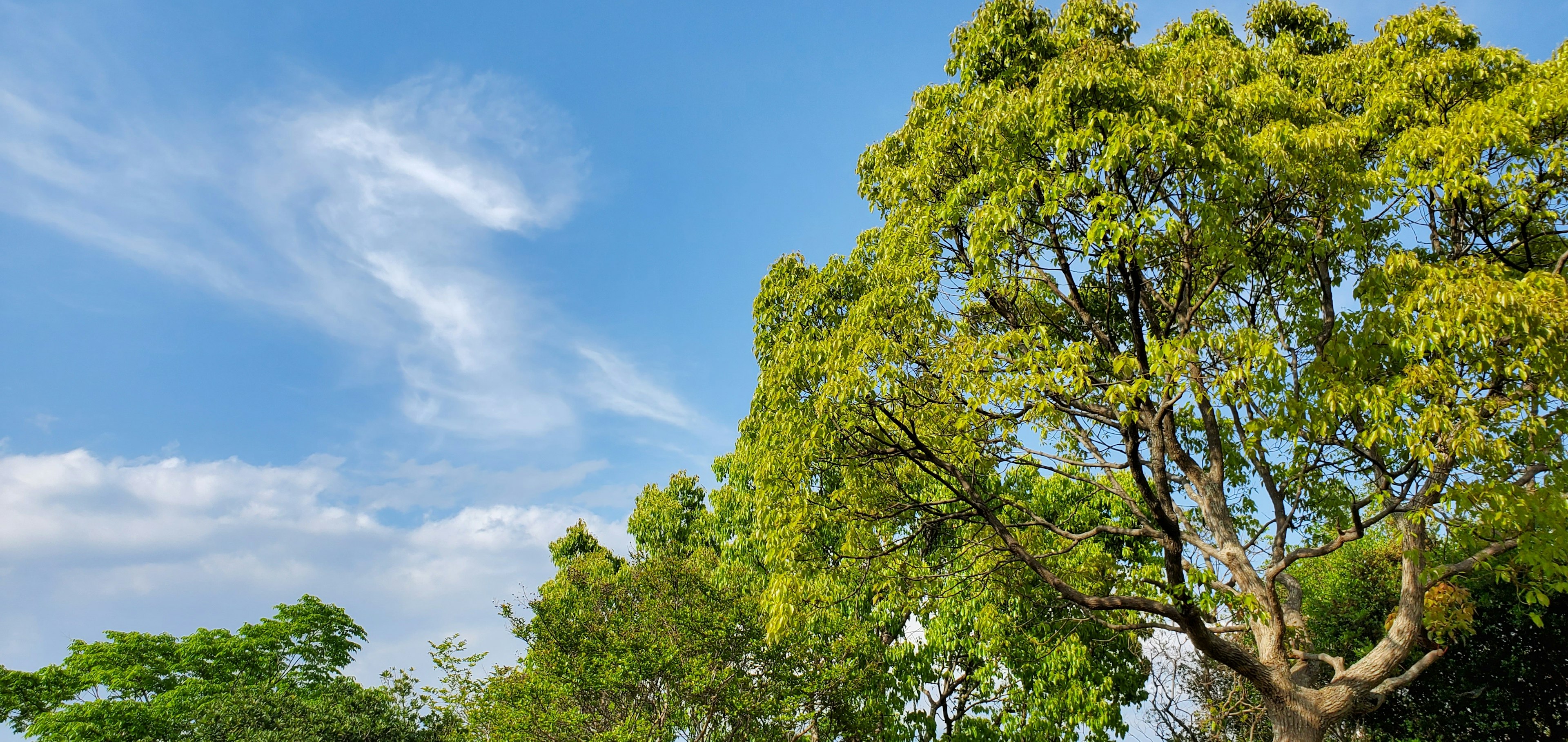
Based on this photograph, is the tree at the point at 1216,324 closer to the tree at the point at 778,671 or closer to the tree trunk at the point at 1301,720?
the tree trunk at the point at 1301,720

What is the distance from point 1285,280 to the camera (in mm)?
9891

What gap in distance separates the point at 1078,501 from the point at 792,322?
6.33m

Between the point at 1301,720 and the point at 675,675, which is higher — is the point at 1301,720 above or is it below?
below

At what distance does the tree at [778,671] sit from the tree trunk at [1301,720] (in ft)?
11.0

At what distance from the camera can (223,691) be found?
883 inches

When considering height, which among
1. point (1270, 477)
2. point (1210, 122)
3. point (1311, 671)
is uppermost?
point (1210, 122)

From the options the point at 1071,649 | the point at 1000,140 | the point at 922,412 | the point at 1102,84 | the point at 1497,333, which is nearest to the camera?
the point at 1497,333

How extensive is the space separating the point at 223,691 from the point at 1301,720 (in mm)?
24801

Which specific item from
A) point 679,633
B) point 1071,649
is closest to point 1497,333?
point 1071,649

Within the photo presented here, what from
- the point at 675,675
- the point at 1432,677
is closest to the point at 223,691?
the point at 675,675

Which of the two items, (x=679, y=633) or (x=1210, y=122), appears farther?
(x=679, y=633)

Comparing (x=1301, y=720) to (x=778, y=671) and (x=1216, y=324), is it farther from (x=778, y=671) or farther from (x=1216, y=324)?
(x=778, y=671)

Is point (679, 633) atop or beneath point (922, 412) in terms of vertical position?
beneath

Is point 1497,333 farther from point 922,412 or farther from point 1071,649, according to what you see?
point 1071,649
